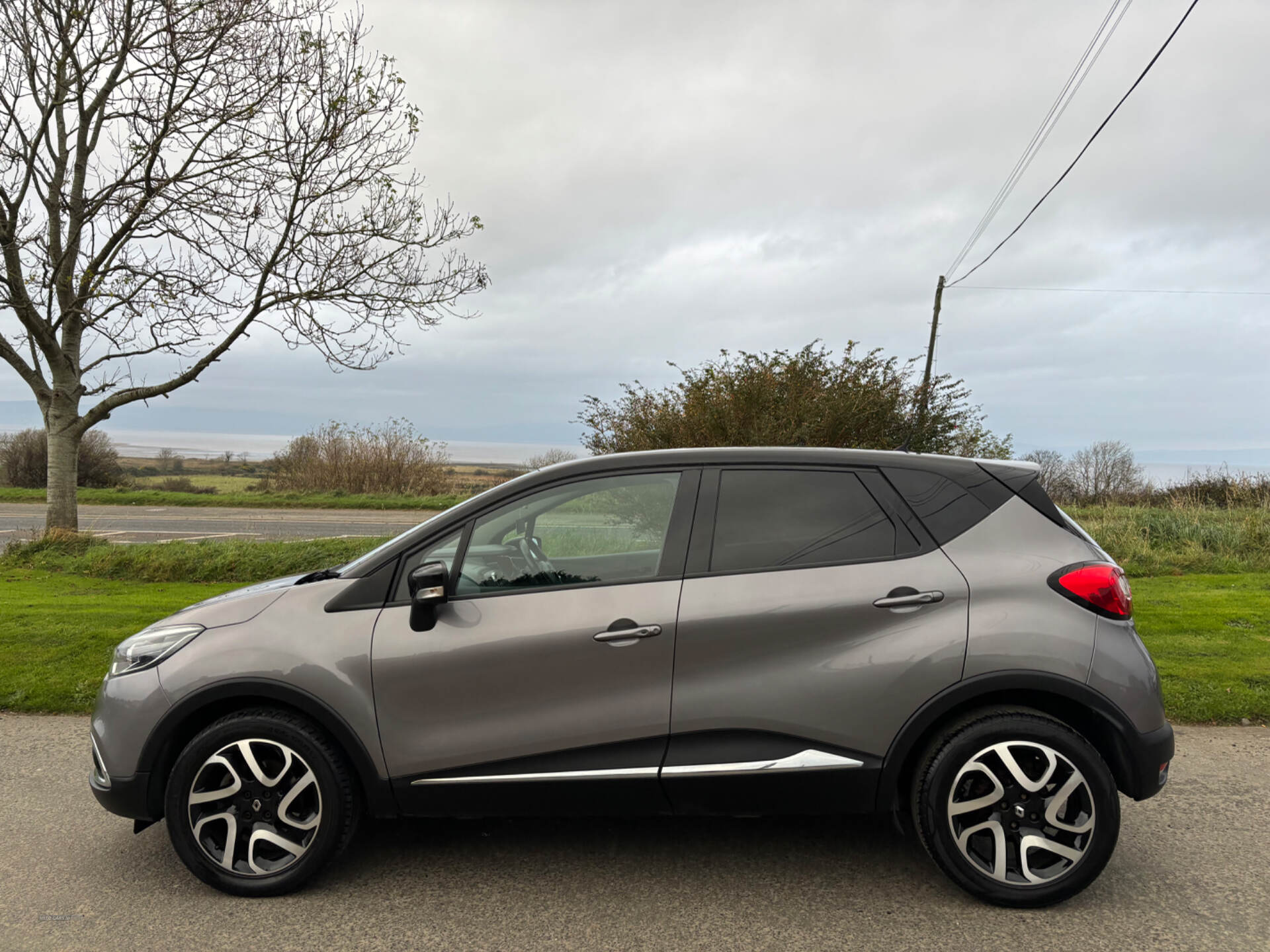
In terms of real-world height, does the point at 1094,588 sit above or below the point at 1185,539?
above

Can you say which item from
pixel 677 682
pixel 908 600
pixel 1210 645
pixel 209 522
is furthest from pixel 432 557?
pixel 209 522

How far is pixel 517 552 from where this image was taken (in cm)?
340

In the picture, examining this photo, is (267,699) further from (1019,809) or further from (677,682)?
(1019,809)

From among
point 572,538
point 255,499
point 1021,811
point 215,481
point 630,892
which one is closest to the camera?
point 1021,811

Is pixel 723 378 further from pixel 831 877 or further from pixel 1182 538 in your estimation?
pixel 831 877

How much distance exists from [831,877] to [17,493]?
2925 cm

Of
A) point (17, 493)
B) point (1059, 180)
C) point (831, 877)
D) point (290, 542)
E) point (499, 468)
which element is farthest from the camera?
point (499, 468)

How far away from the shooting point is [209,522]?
1959cm

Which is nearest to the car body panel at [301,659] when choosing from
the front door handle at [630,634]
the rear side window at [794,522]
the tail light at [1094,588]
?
the front door handle at [630,634]

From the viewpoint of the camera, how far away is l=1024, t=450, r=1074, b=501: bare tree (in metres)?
23.9

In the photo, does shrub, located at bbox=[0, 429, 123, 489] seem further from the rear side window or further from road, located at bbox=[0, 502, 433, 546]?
the rear side window

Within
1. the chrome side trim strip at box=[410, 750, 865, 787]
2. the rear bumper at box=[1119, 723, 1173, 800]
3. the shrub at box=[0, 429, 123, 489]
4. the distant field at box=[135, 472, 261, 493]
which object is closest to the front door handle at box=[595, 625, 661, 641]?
the chrome side trim strip at box=[410, 750, 865, 787]

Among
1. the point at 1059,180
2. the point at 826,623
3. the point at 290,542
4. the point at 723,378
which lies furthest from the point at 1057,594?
the point at 1059,180

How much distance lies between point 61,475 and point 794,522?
13.1 metres
